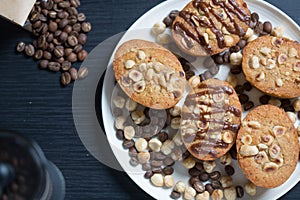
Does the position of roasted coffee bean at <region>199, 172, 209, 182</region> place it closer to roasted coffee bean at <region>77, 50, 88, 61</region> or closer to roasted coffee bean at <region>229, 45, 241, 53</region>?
roasted coffee bean at <region>229, 45, 241, 53</region>

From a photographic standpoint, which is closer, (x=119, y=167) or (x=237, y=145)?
(x=237, y=145)

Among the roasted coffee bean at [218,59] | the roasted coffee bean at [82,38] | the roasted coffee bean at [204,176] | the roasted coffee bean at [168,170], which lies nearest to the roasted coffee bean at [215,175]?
the roasted coffee bean at [204,176]

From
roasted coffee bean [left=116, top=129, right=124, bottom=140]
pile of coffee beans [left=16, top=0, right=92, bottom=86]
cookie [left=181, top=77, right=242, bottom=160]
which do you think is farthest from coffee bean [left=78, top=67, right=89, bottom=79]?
cookie [left=181, top=77, right=242, bottom=160]

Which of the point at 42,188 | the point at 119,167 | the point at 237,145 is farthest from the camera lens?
the point at 119,167

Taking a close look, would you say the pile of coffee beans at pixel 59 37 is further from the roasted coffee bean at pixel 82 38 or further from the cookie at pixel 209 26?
the cookie at pixel 209 26

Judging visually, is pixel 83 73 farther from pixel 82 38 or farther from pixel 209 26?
pixel 209 26

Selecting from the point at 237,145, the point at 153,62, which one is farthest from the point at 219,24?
the point at 237,145

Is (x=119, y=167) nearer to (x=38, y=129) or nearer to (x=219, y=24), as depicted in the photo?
(x=38, y=129)

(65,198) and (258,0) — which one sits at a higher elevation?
(258,0)
